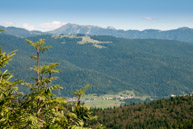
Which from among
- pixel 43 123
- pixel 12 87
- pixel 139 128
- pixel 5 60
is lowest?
pixel 139 128

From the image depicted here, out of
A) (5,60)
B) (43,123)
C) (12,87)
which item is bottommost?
(43,123)

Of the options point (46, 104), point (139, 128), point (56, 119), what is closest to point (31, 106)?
point (46, 104)

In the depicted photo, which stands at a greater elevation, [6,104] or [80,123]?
[6,104]

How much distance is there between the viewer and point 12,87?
15.4 m

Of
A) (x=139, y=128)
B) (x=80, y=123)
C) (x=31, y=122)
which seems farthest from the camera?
(x=139, y=128)

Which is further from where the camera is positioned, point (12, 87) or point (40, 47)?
point (40, 47)

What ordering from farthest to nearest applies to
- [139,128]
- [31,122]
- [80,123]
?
1. [139,128]
2. [80,123]
3. [31,122]

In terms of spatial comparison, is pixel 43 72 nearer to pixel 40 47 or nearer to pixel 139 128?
pixel 40 47

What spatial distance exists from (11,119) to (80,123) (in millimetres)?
4394

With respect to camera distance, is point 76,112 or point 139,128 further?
point 139,128

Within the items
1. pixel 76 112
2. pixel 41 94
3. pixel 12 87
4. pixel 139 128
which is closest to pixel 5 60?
pixel 12 87

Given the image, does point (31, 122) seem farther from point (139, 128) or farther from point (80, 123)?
point (139, 128)

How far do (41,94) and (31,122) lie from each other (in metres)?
1.89

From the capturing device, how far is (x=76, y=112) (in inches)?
652
